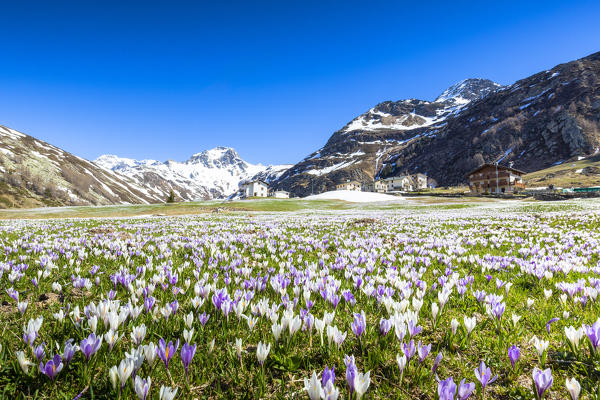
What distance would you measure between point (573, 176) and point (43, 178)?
231 metres

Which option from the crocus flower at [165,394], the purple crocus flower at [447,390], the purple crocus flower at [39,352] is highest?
the purple crocus flower at [39,352]

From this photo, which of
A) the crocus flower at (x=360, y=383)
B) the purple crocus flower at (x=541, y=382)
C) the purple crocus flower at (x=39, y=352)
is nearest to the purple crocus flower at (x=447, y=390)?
the crocus flower at (x=360, y=383)

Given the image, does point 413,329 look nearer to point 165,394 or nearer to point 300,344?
point 300,344

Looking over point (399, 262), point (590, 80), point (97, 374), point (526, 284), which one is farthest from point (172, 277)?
point (590, 80)

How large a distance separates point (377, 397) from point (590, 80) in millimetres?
272603

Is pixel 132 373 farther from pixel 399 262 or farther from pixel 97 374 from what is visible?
pixel 399 262

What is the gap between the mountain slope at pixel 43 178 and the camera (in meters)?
114

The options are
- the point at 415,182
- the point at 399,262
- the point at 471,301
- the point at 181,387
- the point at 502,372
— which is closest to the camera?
the point at 181,387

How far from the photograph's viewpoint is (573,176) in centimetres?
11144

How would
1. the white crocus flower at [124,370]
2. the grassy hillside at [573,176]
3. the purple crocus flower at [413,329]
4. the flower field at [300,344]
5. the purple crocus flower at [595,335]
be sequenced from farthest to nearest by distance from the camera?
the grassy hillside at [573,176]
the purple crocus flower at [413,329]
the purple crocus flower at [595,335]
the flower field at [300,344]
the white crocus flower at [124,370]

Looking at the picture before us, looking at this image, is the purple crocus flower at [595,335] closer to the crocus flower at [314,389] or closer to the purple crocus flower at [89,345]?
the crocus flower at [314,389]

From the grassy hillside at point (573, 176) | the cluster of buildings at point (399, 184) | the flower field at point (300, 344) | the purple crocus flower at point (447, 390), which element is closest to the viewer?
the purple crocus flower at point (447, 390)

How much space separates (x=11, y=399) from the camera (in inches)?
72.4

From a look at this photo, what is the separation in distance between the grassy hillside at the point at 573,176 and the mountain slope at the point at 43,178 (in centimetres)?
20229
